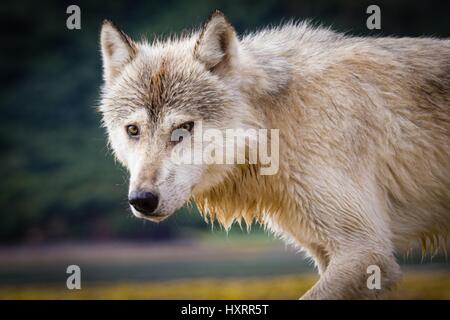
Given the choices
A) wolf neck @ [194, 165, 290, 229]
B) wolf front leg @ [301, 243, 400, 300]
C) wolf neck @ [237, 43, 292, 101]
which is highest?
wolf neck @ [237, 43, 292, 101]

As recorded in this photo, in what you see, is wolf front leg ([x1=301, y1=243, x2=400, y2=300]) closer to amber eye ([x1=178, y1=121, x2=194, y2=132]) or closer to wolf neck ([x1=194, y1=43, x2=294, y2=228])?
wolf neck ([x1=194, y1=43, x2=294, y2=228])

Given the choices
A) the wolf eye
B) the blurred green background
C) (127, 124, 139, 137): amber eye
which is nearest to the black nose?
the wolf eye

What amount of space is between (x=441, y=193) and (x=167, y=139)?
210 centimetres

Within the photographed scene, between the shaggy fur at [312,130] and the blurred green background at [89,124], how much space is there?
29.3ft

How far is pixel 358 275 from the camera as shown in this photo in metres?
4.47

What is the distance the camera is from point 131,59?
5.12 m

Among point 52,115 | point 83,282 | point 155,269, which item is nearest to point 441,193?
point 83,282

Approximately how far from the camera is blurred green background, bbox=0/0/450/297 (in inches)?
609

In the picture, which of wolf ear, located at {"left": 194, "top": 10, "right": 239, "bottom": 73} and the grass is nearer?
wolf ear, located at {"left": 194, "top": 10, "right": 239, "bottom": 73}

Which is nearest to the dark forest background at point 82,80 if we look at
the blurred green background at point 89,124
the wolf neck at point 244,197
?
the blurred green background at point 89,124

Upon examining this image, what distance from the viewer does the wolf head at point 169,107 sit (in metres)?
4.48

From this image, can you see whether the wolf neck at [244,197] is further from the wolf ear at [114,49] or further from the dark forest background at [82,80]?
the dark forest background at [82,80]

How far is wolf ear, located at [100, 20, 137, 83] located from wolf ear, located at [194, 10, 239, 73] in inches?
21.2

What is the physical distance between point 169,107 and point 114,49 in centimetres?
85
